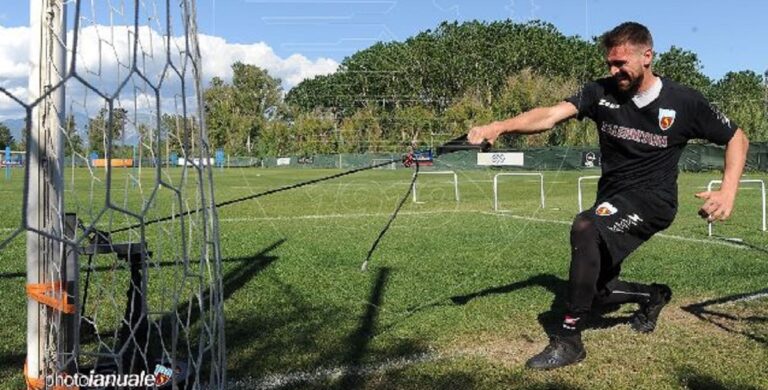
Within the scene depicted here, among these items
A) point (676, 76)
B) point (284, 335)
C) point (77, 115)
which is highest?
point (676, 76)

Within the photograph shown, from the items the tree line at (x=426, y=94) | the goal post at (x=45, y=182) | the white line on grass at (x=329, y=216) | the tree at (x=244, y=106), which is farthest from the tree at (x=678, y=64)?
the goal post at (x=45, y=182)

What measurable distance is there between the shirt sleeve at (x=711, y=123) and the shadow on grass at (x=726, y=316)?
1324 millimetres

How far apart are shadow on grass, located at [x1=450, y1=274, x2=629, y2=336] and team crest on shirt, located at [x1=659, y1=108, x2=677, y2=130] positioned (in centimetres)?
148

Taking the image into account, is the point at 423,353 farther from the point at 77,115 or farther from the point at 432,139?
the point at 432,139

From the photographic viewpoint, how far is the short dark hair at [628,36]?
446 cm

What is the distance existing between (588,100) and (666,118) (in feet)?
1.65

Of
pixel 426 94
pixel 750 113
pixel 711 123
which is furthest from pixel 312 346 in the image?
pixel 750 113

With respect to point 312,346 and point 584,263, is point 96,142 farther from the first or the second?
point 584,263

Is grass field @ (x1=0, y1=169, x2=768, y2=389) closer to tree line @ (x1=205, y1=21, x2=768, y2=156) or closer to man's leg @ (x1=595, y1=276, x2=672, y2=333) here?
man's leg @ (x1=595, y1=276, x2=672, y2=333)

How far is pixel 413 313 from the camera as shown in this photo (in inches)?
225

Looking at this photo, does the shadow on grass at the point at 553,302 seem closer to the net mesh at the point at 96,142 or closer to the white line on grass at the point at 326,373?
the white line on grass at the point at 326,373

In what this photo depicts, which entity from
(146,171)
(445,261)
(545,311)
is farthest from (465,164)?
(146,171)

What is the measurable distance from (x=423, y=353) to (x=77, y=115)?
2453 millimetres

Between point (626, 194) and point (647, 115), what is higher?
point (647, 115)
